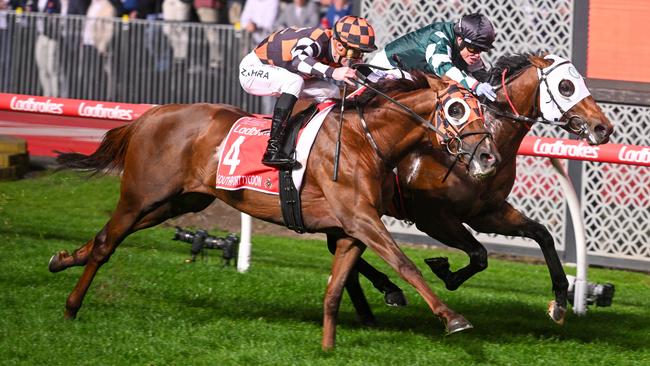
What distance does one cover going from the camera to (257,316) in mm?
7859

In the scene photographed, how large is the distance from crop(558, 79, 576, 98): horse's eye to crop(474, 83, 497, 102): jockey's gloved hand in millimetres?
408

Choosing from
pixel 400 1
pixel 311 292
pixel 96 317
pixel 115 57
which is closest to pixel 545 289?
pixel 311 292

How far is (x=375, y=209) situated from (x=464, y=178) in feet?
3.01

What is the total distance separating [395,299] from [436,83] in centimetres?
155

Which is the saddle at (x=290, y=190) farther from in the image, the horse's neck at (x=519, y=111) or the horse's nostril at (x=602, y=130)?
the horse's nostril at (x=602, y=130)

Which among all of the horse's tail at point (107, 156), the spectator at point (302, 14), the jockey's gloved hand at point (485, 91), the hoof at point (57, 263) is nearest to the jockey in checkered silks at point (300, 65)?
the jockey's gloved hand at point (485, 91)

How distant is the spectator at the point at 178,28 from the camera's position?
14836 millimetres

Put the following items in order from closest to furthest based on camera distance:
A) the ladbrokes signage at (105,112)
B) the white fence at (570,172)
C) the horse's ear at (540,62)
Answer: the horse's ear at (540,62) → the ladbrokes signage at (105,112) → the white fence at (570,172)

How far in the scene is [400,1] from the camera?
37.3 ft

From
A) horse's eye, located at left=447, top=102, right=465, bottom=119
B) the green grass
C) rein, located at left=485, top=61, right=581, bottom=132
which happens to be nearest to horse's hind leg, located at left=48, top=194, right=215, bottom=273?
the green grass

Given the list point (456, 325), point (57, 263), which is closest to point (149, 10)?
point (57, 263)

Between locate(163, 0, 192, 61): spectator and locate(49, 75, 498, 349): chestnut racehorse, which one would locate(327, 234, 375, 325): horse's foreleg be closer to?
locate(49, 75, 498, 349): chestnut racehorse

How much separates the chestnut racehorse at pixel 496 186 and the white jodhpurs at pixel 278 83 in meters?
0.66

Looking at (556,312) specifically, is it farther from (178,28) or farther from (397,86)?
(178,28)
